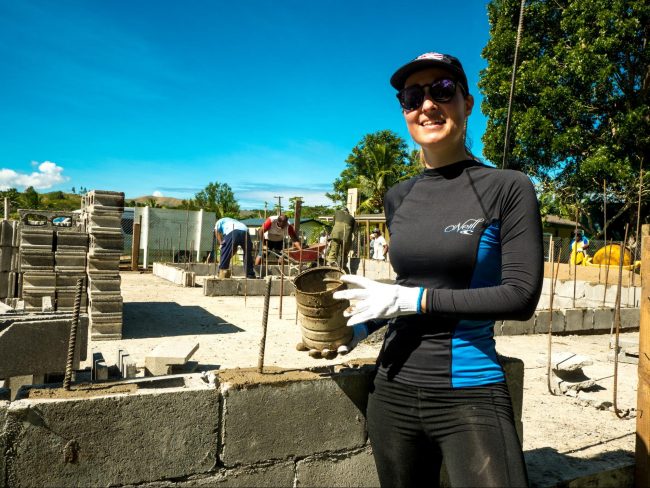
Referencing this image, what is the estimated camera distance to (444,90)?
181 centimetres

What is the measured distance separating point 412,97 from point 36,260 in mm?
6968

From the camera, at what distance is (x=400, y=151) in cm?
4281

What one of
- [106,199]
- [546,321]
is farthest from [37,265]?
[546,321]

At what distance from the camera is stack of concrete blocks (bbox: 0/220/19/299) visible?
28.1ft

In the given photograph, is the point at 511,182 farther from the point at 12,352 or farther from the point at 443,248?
the point at 12,352

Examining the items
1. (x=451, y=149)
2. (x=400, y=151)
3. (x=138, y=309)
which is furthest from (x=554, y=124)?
(x=400, y=151)

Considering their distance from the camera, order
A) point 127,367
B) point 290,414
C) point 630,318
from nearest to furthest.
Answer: point 290,414, point 127,367, point 630,318

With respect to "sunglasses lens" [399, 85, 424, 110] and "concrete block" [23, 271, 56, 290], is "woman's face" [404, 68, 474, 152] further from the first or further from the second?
"concrete block" [23, 271, 56, 290]

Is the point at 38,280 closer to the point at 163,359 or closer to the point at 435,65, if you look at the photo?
the point at 163,359

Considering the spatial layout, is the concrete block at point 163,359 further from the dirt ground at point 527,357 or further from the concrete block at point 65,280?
the concrete block at point 65,280

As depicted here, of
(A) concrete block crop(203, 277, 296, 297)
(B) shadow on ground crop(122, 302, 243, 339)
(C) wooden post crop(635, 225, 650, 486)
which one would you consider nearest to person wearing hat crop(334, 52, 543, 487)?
(C) wooden post crop(635, 225, 650, 486)

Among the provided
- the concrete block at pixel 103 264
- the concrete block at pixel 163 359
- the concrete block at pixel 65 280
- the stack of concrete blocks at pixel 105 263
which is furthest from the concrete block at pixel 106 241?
the concrete block at pixel 163 359

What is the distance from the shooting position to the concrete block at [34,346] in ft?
12.0

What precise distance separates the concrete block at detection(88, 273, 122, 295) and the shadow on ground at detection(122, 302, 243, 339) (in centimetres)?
71
